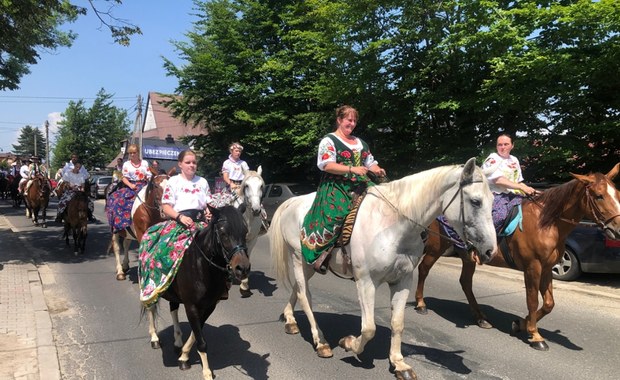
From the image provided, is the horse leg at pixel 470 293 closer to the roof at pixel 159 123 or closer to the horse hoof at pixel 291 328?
the horse hoof at pixel 291 328

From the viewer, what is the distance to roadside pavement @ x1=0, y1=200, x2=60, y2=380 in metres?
4.29

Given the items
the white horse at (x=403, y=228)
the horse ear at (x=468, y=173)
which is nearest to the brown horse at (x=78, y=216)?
the white horse at (x=403, y=228)

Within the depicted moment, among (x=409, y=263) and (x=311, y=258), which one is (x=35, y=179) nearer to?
(x=311, y=258)

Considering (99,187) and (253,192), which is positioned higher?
(253,192)

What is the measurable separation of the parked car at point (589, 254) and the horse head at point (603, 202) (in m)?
3.40

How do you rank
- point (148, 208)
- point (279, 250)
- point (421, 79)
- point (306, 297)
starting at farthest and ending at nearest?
point (421, 79) → point (148, 208) → point (279, 250) → point (306, 297)

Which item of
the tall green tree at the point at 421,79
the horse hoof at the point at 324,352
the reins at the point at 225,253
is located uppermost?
the tall green tree at the point at 421,79

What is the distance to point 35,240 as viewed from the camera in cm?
1280

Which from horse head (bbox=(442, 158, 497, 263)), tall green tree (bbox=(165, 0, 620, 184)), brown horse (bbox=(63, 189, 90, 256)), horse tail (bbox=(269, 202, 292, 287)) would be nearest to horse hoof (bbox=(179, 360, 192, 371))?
horse tail (bbox=(269, 202, 292, 287))

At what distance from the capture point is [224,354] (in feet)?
15.6

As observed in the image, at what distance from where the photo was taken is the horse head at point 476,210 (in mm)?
3582

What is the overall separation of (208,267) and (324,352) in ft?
5.44

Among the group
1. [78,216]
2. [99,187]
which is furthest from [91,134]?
[78,216]

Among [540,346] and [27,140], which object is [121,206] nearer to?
[540,346]
